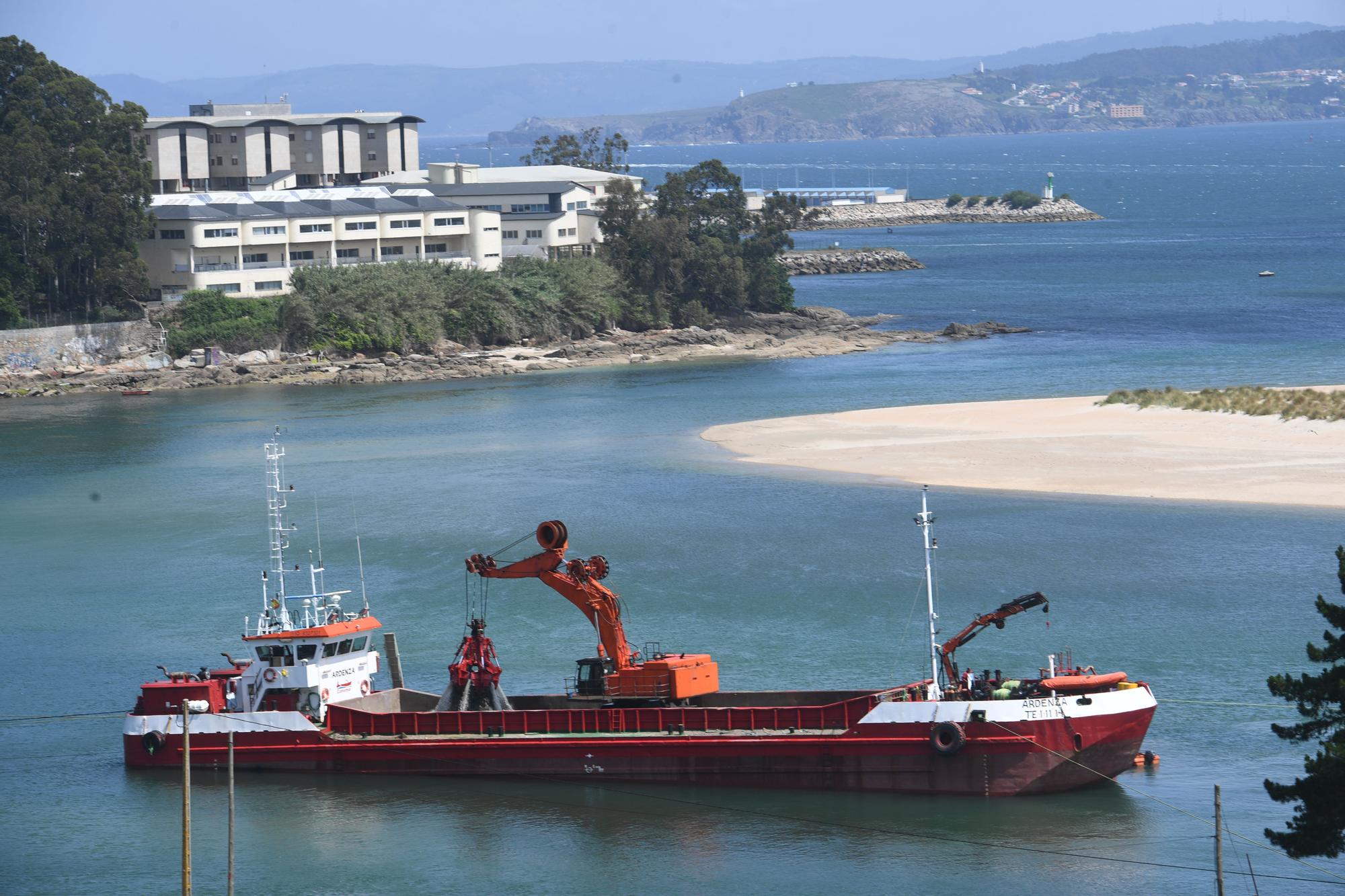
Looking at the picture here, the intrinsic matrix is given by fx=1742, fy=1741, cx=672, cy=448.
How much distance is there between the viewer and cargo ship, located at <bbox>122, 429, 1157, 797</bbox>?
29859 mm

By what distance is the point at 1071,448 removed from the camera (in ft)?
202

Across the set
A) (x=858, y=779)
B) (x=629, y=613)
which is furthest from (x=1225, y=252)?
(x=858, y=779)

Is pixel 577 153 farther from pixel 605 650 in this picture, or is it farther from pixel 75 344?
pixel 605 650

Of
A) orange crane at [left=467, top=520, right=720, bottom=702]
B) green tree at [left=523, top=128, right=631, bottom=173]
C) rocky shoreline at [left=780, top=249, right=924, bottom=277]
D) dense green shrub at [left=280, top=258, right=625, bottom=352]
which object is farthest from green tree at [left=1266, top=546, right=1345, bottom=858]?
rocky shoreline at [left=780, top=249, right=924, bottom=277]

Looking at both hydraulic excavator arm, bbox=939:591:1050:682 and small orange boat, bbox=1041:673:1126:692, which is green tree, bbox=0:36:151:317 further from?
small orange boat, bbox=1041:673:1126:692

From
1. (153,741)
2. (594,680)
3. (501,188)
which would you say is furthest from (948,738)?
(501,188)

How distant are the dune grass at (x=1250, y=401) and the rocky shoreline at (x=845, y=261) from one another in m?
72.1

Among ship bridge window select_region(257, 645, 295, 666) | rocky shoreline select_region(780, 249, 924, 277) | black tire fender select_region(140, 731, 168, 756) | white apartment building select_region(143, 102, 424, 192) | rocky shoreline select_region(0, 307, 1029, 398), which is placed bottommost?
black tire fender select_region(140, 731, 168, 756)

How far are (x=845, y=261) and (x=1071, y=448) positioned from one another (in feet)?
278

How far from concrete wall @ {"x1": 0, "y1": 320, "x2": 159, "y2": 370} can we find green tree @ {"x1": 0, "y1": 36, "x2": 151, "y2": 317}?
2.01 metres

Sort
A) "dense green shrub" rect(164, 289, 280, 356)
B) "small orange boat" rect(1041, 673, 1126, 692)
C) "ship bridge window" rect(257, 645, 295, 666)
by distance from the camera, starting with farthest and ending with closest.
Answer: "dense green shrub" rect(164, 289, 280, 356)
"ship bridge window" rect(257, 645, 295, 666)
"small orange boat" rect(1041, 673, 1126, 692)

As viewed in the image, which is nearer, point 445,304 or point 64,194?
point 64,194

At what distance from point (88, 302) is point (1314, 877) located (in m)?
76.3

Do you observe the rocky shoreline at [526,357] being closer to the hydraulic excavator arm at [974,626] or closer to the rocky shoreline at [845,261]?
the rocky shoreline at [845,261]
